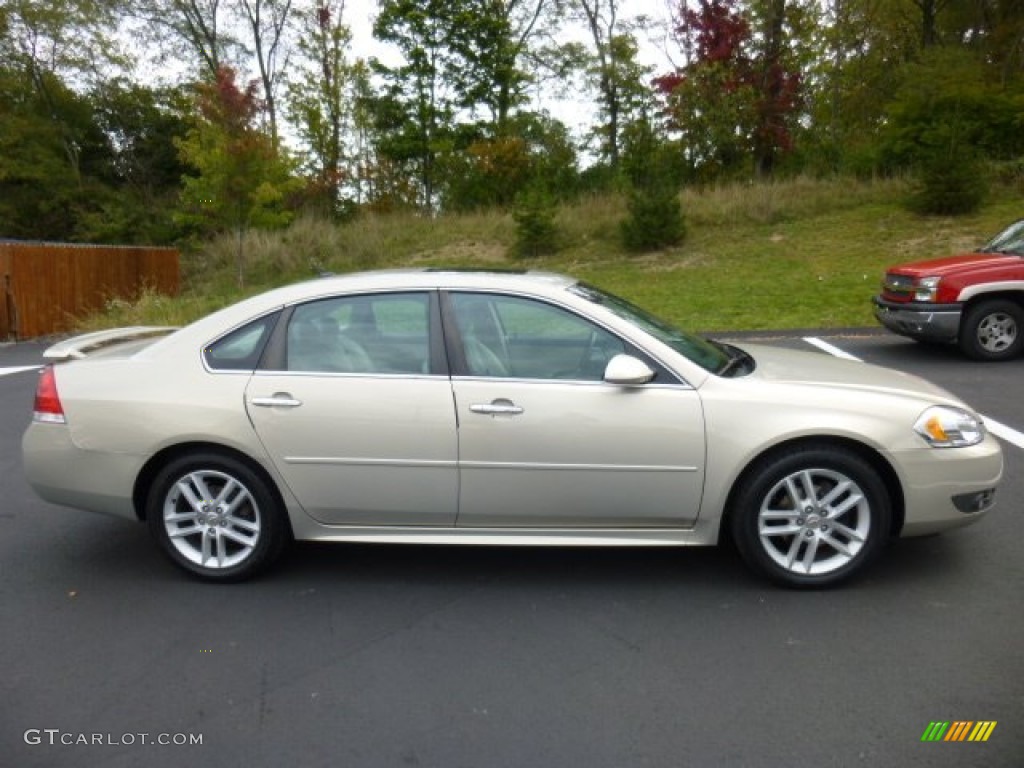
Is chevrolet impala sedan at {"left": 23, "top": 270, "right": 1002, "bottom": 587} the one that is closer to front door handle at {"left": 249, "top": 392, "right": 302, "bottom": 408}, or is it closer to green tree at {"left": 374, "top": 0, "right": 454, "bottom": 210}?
front door handle at {"left": 249, "top": 392, "right": 302, "bottom": 408}

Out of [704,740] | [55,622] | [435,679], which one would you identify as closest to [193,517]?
[55,622]

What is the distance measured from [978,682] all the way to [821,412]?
4.08 ft

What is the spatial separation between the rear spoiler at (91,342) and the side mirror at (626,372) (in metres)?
2.55

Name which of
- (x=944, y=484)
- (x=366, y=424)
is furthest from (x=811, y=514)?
(x=366, y=424)

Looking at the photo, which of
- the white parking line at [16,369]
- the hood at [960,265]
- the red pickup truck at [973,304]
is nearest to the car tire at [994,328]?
the red pickup truck at [973,304]

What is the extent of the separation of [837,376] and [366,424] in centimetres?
233

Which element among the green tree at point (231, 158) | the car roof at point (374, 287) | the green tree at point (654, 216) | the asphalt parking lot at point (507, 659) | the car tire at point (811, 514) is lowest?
the asphalt parking lot at point (507, 659)

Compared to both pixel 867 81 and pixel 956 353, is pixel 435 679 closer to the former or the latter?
pixel 956 353

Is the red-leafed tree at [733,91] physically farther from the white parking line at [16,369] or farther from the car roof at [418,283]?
the car roof at [418,283]

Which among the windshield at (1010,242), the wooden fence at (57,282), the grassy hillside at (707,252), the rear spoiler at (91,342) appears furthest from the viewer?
the wooden fence at (57,282)

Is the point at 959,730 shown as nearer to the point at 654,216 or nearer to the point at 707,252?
the point at 707,252

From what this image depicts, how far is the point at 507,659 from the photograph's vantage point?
11.2 feet

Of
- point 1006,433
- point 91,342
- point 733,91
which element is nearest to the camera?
point 91,342

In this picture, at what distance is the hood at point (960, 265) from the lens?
9.35 metres
